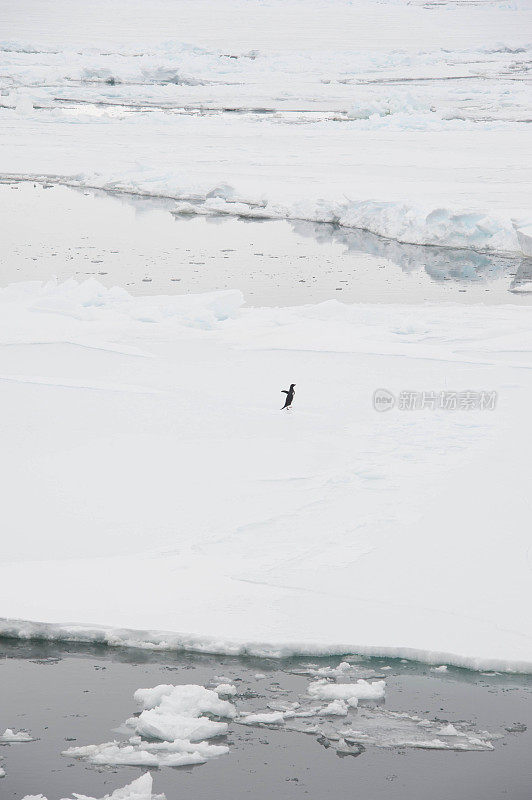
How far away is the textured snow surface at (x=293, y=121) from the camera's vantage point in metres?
13.0

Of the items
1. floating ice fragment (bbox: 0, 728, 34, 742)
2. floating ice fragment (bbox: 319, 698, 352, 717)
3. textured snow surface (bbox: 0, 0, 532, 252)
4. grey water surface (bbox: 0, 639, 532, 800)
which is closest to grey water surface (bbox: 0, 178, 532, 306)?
textured snow surface (bbox: 0, 0, 532, 252)

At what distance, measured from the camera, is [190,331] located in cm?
774

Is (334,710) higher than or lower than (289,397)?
lower

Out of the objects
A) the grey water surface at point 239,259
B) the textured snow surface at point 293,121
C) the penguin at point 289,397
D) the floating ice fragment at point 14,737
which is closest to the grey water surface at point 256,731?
the floating ice fragment at point 14,737

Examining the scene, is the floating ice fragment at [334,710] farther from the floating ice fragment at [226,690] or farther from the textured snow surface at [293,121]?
the textured snow surface at [293,121]

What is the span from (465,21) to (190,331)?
47727mm

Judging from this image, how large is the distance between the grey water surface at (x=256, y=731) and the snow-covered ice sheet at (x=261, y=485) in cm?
8

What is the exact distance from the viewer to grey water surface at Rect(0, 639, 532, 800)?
3.08 metres

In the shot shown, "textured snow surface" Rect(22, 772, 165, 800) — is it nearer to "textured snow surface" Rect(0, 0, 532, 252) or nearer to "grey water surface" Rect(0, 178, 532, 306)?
"grey water surface" Rect(0, 178, 532, 306)

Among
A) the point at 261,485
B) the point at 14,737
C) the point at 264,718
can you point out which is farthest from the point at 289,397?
the point at 14,737

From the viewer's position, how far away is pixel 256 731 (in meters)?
3.30

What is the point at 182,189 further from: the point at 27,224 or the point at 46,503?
the point at 46,503

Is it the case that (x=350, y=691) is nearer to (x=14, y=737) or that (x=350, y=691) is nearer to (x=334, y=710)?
(x=334, y=710)

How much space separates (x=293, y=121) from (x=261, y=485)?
17.1 meters
